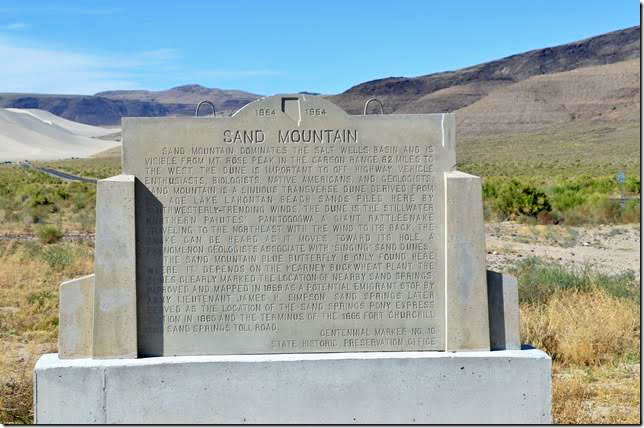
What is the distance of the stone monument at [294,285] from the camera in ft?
20.3

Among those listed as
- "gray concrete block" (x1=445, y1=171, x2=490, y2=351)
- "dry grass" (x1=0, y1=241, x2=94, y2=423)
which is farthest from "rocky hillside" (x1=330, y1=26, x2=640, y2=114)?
"gray concrete block" (x1=445, y1=171, x2=490, y2=351)

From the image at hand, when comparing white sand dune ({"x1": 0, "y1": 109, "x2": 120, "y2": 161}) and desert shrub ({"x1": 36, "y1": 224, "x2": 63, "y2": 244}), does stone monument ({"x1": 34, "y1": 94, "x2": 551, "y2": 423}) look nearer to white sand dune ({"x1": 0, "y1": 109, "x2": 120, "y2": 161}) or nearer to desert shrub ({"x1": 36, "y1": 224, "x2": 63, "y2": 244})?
desert shrub ({"x1": 36, "y1": 224, "x2": 63, "y2": 244})

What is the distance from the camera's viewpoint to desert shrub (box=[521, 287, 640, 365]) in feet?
27.3

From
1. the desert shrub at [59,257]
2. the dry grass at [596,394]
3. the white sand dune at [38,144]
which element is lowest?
the dry grass at [596,394]

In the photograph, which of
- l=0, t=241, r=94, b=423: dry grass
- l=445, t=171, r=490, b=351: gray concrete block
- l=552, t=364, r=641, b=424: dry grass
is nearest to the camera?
l=445, t=171, r=490, b=351: gray concrete block

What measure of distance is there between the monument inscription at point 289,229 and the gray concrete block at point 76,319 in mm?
364

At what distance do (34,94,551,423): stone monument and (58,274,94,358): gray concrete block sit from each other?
1cm

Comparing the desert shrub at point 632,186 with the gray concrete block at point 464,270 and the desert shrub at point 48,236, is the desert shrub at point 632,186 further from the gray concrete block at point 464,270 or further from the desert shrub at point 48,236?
the gray concrete block at point 464,270

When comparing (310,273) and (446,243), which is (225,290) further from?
(446,243)

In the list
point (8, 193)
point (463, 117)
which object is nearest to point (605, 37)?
point (463, 117)

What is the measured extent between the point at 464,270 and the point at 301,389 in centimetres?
146

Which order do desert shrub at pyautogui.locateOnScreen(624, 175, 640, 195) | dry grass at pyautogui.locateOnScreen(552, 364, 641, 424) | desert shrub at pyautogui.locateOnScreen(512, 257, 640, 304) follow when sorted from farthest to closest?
desert shrub at pyautogui.locateOnScreen(624, 175, 640, 195) → desert shrub at pyautogui.locateOnScreen(512, 257, 640, 304) → dry grass at pyautogui.locateOnScreen(552, 364, 641, 424)

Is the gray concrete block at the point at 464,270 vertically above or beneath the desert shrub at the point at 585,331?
above

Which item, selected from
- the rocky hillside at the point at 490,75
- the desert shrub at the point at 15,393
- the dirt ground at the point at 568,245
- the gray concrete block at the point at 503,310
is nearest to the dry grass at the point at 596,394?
the gray concrete block at the point at 503,310
